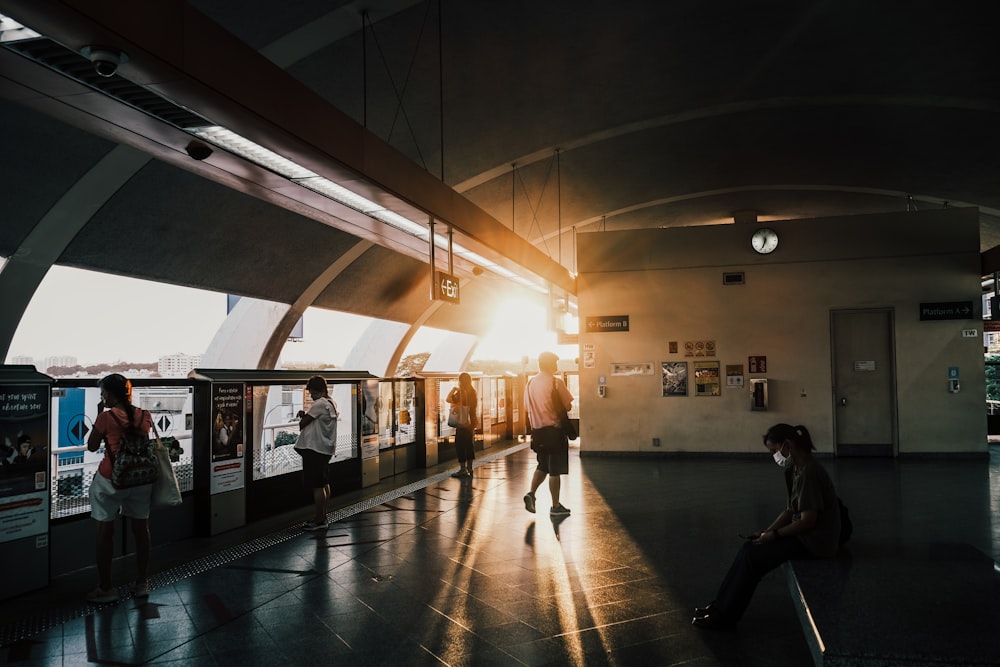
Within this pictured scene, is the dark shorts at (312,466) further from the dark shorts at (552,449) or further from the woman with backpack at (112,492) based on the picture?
the dark shorts at (552,449)

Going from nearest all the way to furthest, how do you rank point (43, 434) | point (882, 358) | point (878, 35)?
1. point (43, 434)
2. point (878, 35)
3. point (882, 358)

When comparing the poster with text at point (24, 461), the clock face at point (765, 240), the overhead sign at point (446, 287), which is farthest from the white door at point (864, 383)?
the poster with text at point (24, 461)

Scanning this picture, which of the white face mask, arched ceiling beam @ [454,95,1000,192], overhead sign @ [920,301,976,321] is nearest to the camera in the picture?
the white face mask

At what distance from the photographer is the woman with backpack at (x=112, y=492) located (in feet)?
14.9

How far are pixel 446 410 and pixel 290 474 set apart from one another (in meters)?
5.00

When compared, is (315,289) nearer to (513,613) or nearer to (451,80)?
(451,80)

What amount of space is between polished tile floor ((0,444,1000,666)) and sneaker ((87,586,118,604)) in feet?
0.25

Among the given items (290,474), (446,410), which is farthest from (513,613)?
(446,410)

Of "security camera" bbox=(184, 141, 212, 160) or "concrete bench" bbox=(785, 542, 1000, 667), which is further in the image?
"security camera" bbox=(184, 141, 212, 160)

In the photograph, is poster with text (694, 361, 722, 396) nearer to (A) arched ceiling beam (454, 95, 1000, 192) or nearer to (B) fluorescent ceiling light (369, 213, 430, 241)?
(A) arched ceiling beam (454, 95, 1000, 192)

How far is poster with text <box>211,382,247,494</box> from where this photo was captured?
6578mm

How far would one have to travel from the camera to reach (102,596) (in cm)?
451

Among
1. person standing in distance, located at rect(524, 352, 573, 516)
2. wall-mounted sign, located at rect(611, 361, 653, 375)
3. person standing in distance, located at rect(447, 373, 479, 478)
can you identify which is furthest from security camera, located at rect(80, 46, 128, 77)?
wall-mounted sign, located at rect(611, 361, 653, 375)

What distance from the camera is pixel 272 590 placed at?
4.67 metres
